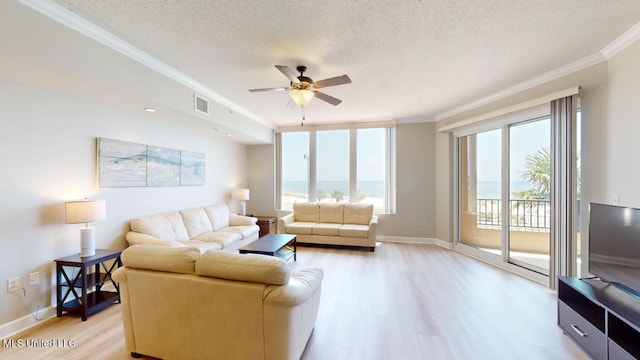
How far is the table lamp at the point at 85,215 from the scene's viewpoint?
257 centimetres

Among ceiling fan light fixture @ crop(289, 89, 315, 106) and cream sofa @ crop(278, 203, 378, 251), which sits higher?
ceiling fan light fixture @ crop(289, 89, 315, 106)

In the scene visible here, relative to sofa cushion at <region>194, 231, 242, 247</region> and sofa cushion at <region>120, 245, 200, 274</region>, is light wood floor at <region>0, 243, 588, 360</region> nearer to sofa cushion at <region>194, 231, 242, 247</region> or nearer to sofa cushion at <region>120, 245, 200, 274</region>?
sofa cushion at <region>120, 245, 200, 274</region>

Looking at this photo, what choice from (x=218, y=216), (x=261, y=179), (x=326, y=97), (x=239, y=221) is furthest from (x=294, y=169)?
(x=326, y=97)

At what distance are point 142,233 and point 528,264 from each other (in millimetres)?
5273

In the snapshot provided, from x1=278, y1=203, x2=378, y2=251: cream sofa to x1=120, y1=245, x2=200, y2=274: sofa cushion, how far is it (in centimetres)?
345

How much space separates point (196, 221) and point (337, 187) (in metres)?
3.12

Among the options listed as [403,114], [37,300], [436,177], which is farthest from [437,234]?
[37,300]

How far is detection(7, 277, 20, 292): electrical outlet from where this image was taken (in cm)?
230

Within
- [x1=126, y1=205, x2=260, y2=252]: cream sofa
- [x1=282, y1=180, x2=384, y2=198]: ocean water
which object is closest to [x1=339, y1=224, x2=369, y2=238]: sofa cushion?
[x1=282, y1=180, x2=384, y2=198]: ocean water

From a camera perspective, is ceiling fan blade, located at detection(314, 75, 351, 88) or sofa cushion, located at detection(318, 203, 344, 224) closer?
ceiling fan blade, located at detection(314, 75, 351, 88)

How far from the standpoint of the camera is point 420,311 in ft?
8.80

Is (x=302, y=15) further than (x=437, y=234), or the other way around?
(x=437, y=234)

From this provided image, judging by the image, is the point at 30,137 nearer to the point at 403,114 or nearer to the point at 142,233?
the point at 142,233

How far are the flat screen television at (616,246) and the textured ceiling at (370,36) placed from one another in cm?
158
